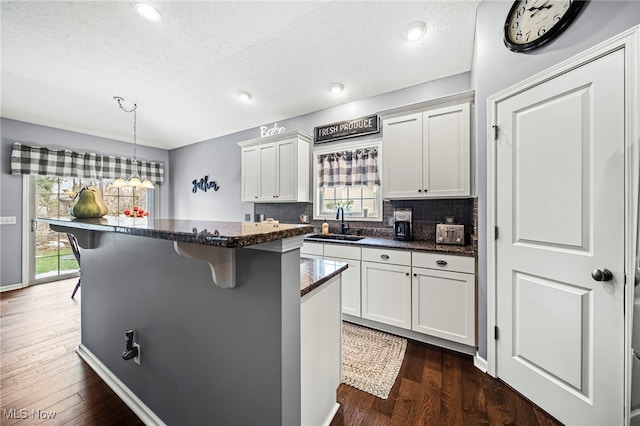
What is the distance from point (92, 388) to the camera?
166 centimetres

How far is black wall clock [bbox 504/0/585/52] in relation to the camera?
1.34m

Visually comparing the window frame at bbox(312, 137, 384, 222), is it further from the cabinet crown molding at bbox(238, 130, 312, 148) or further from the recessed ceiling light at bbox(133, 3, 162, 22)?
the recessed ceiling light at bbox(133, 3, 162, 22)

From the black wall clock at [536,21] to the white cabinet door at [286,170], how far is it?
2406 millimetres

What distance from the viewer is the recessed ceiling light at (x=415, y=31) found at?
7.13ft

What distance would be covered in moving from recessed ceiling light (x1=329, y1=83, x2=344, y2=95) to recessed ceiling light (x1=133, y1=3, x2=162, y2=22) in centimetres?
187

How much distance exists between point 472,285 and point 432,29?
2332 millimetres

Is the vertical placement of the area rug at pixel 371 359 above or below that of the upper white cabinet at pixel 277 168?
below

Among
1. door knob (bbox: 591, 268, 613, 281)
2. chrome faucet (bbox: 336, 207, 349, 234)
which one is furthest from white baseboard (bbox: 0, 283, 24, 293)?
door knob (bbox: 591, 268, 613, 281)

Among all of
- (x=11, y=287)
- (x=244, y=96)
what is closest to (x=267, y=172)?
(x=244, y=96)

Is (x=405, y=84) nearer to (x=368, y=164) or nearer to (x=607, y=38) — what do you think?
(x=368, y=164)

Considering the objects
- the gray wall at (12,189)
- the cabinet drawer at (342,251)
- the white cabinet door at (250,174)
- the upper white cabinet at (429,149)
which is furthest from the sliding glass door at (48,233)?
the upper white cabinet at (429,149)

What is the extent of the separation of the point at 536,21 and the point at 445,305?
6.96ft

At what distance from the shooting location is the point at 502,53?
172 cm

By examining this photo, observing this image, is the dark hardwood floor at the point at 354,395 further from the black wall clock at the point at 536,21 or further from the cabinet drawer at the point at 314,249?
the black wall clock at the point at 536,21
